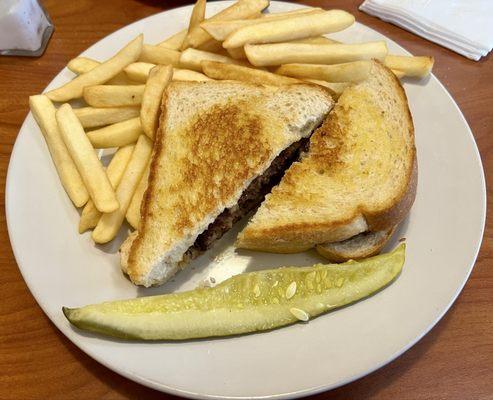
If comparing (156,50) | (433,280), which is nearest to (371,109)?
(433,280)

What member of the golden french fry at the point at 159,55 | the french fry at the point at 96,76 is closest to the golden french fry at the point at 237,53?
the golden french fry at the point at 159,55

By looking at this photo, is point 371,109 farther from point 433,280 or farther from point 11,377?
point 11,377

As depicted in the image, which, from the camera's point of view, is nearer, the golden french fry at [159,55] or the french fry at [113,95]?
the french fry at [113,95]

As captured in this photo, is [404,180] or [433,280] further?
[404,180]

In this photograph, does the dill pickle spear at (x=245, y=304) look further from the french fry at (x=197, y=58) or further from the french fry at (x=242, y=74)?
Result: the french fry at (x=197, y=58)

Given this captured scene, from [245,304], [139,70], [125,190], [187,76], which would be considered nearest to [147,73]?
[139,70]

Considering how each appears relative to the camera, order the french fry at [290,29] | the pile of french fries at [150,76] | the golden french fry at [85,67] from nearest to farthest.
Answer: the pile of french fries at [150,76] < the french fry at [290,29] < the golden french fry at [85,67]

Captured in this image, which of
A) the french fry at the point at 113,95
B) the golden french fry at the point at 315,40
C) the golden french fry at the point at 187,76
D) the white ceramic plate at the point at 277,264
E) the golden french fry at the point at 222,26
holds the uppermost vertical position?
the golden french fry at the point at 222,26
